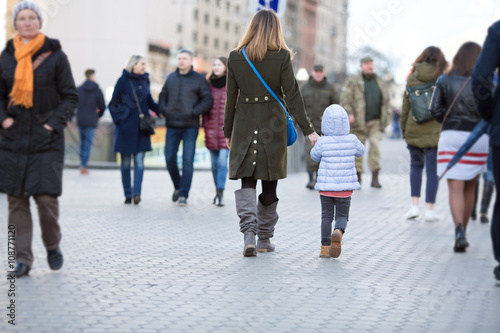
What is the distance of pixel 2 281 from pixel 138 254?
1.68m

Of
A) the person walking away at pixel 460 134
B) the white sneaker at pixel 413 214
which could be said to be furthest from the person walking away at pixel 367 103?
the person walking away at pixel 460 134

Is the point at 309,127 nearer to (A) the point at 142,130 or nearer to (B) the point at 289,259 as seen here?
(B) the point at 289,259

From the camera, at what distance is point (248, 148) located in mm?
7852

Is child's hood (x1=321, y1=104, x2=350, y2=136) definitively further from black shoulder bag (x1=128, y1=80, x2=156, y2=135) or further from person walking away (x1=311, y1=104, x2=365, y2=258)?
black shoulder bag (x1=128, y1=80, x2=156, y2=135)

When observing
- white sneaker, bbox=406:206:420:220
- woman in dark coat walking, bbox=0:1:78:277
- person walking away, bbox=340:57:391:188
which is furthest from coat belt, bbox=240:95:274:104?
person walking away, bbox=340:57:391:188

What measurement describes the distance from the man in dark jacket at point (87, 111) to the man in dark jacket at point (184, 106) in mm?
6828

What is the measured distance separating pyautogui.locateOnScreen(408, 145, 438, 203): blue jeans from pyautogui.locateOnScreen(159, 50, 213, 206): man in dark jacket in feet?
8.97

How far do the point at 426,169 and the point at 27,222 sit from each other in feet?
19.8

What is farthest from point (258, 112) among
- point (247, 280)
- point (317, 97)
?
point (317, 97)

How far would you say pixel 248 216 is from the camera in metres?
7.85

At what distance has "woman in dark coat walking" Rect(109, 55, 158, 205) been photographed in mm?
12617

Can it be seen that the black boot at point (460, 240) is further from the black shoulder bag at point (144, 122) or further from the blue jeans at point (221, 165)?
the black shoulder bag at point (144, 122)

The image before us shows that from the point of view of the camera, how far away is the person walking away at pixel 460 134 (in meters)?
8.38

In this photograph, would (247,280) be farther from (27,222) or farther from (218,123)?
(218,123)
